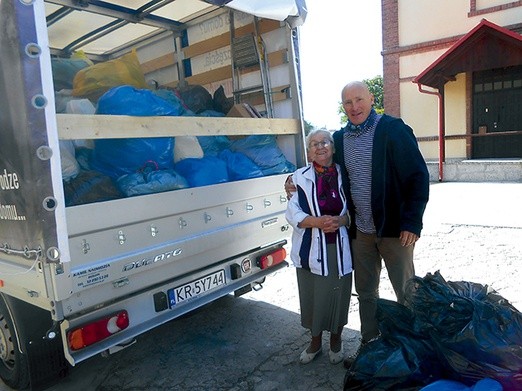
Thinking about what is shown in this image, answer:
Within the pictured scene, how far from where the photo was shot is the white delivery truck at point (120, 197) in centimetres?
195

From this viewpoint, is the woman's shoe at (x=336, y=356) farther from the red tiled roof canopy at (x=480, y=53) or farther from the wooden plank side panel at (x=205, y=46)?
the red tiled roof canopy at (x=480, y=53)

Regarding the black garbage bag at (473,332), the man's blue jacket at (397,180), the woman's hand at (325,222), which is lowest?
the black garbage bag at (473,332)

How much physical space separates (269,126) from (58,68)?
1748 mm

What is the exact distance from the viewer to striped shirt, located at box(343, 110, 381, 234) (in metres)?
2.52

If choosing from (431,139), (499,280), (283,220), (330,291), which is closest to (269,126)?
(283,220)

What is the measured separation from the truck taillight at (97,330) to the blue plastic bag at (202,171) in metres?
0.94

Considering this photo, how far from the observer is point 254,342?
130 inches

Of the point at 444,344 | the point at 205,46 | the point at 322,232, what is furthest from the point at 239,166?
the point at 444,344

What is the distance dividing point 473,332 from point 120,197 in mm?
1933

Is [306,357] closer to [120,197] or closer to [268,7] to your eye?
[120,197]

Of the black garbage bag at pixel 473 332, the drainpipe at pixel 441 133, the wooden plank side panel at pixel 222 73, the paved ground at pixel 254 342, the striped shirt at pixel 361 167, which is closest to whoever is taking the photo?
the black garbage bag at pixel 473 332

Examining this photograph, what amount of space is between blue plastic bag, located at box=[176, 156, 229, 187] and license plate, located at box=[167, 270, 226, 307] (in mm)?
632

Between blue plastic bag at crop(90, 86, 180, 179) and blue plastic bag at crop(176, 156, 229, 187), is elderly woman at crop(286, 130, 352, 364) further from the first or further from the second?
blue plastic bag at crop(90, 86, 180, 179)

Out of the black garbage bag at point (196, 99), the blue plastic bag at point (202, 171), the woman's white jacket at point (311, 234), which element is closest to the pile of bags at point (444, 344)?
the woman's white jacket at point (311, 234)
